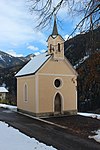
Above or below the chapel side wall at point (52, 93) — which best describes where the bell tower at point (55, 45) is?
above

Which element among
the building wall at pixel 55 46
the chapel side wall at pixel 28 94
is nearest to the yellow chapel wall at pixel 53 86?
the building wall at pixel 55 46

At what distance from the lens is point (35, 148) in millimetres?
9227

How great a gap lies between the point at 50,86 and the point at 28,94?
2.62 meters

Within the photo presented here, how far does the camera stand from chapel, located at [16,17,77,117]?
24672mm

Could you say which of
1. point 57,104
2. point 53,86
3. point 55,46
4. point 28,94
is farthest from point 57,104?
point 55,46

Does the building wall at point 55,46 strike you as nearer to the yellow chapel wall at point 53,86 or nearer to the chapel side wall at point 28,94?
the yellow chapel wall at point 53,86

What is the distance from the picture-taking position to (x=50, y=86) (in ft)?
82.9

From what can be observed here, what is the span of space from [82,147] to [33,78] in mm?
13666

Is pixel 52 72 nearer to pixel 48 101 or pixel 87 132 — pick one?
pixel 48 101

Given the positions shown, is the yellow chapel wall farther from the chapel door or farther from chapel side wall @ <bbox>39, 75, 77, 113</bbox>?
the chapel door

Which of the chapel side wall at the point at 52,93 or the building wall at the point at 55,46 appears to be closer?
the chapel side wall at the point at 52,93

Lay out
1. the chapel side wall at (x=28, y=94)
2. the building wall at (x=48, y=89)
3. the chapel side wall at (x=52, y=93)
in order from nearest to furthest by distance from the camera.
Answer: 1. the building wall at (x=48, y=89)
2. the chapel side wall at (x=52, y=93)
3. the chapel side wall at (x=28, y=94)

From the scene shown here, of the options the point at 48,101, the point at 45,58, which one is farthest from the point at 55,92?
the point at 45,58

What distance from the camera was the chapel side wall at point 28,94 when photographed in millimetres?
25327
